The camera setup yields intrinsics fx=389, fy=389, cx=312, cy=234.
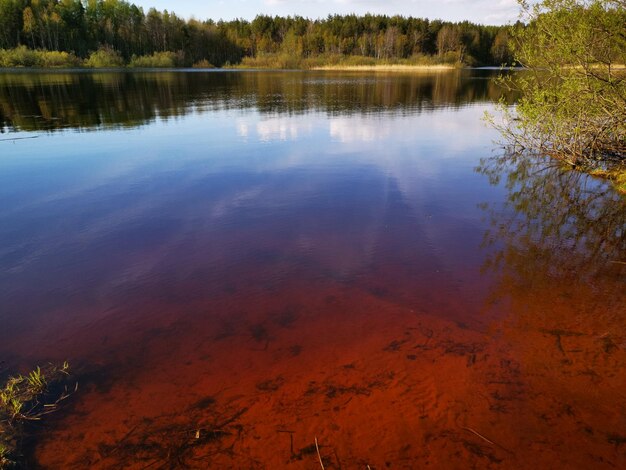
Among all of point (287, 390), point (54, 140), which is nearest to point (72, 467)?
point (287, 390)

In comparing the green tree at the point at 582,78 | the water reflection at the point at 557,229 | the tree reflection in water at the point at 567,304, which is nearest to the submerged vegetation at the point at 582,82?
the green tree at the point at 582,78

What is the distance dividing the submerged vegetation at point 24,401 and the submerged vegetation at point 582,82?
1646 cm

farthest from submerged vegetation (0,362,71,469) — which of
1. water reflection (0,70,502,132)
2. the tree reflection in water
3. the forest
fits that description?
the forest

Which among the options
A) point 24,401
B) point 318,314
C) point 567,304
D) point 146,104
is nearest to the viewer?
point 24,401

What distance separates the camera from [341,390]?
5.51 metres

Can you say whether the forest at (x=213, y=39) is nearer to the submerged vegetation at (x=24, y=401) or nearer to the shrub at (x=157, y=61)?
the shrub at (x=157, y=61)

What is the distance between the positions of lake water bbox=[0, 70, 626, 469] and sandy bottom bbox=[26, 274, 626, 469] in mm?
29

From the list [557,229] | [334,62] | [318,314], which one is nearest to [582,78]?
[557,229]

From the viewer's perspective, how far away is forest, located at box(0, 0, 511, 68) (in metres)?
103

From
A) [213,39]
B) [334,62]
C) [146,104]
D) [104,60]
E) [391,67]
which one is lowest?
[146,104]

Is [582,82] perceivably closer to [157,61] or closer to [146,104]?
[146,104]

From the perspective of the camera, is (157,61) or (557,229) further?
(157,61)

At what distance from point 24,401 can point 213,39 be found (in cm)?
15542

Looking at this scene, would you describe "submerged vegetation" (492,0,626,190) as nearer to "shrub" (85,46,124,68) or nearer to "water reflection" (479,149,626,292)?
"water reflection" (479,149,626,292)
